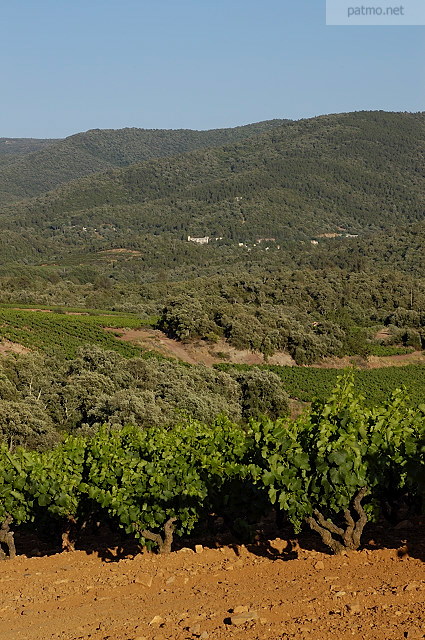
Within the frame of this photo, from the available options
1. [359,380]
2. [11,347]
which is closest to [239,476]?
[11,347]

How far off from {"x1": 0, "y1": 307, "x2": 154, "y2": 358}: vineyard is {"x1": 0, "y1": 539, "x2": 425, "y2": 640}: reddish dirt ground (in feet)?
129

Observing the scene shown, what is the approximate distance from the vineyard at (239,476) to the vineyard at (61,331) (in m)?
35.5

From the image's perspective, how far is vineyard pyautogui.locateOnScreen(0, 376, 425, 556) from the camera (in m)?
11.0

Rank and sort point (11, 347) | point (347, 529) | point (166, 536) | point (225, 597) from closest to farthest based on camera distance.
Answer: point (225, 597)
point (347, 529)
point (166, 536)
point (11, 347)

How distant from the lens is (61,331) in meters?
61.7

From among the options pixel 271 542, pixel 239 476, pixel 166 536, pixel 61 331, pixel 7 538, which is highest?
pixel 239 476

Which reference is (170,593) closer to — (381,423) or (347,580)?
(347,580)

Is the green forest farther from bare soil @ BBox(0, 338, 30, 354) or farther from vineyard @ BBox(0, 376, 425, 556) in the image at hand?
bare soil @ BBox(0, 338, 30, 354)

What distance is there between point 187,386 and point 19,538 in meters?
25.5

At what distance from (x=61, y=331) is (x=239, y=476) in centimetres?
5085

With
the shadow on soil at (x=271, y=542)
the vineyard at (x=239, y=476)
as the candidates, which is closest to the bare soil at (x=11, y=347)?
the shadow on soil at (x=271, y=542)

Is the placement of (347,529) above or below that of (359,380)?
above

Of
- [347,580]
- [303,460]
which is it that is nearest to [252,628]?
[347,580]

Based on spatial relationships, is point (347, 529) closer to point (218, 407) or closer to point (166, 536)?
point (166, 536)
